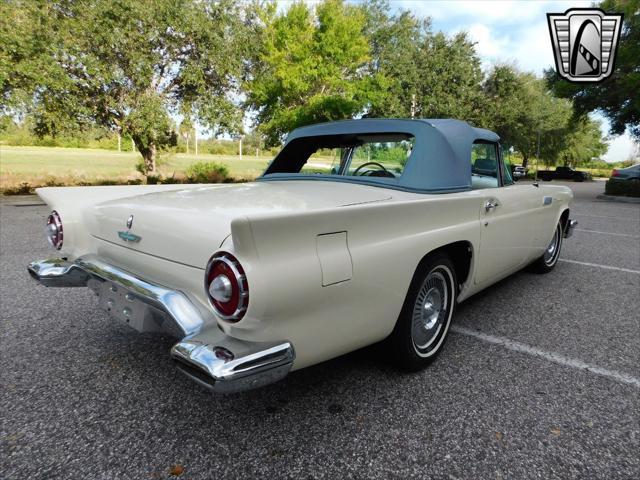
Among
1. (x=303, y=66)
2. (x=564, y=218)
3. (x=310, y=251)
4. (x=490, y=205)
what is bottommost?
(x=564, y=218)

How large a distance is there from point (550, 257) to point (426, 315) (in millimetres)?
3024

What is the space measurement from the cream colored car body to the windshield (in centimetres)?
51

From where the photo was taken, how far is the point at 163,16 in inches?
506

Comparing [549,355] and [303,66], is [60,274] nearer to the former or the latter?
[549,355]

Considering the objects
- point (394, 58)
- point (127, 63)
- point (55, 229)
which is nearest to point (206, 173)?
point (127, 63)

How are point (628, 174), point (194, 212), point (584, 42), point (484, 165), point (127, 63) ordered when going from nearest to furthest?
point (194, 212) → point (484, 165) → point (127, 63) → point (584, 42) → point (628, 174)

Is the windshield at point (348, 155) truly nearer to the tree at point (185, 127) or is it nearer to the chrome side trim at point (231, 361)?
the chrome side trim at point (231, 361)

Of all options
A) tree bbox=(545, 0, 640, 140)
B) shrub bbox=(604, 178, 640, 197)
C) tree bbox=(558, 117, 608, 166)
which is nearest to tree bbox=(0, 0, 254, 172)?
tree bbox=(545, 0, 640, 140)

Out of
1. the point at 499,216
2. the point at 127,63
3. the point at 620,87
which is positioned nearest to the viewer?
the point at 499,216

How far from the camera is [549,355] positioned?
2676mm

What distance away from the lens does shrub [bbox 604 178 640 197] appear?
52.1ft

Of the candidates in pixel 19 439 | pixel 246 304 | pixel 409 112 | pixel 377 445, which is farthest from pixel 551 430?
pixel 409 112

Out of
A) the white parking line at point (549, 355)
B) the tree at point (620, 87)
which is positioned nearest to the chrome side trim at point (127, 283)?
the white parking line at point (549, 355)

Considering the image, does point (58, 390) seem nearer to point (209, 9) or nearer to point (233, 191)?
point (233, 191)
